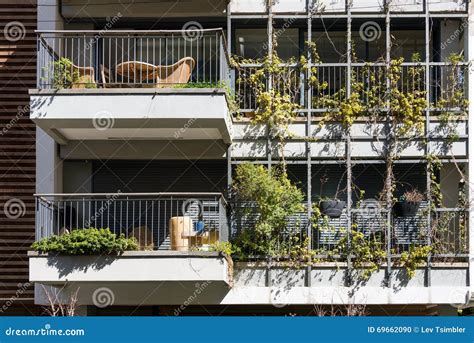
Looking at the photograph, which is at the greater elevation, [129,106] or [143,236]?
[129,106]

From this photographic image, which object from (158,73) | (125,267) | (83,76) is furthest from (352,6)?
(125,267)

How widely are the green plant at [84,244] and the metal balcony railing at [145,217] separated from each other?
1.64 ft

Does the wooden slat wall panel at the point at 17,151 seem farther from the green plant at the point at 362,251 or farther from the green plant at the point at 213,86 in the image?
the green plant at the point at 362,251

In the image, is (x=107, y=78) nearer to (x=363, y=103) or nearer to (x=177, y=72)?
(x=177, y=72)

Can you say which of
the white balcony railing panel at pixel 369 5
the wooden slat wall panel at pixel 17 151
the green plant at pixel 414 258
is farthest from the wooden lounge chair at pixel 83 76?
the green plant at pixel 414 258

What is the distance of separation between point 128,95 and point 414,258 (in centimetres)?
589

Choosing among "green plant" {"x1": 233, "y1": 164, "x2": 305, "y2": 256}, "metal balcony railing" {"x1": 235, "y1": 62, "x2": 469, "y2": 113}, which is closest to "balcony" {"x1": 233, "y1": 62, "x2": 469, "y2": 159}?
"metal balcony railing" {"x1": 235, "y1": 62, "x2": 469, "y2": 113}

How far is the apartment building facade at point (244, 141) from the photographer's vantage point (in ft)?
58.2

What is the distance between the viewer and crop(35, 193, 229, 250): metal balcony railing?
17.3 metres

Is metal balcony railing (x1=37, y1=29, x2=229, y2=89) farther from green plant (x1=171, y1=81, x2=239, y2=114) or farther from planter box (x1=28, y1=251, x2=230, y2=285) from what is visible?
planter box (x1=28, y1=251, x2=230, y2=285)

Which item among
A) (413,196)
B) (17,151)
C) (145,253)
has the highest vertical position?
(17,151)

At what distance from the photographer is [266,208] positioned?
18281mm

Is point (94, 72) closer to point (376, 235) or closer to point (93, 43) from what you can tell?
point (93, 43)

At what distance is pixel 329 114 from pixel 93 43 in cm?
468
